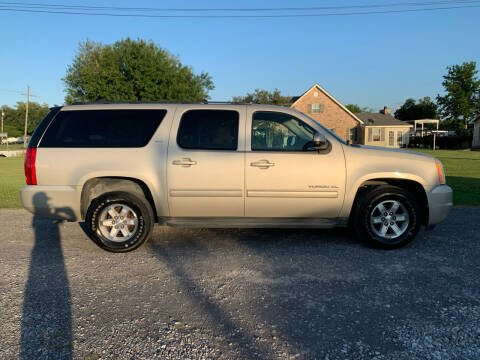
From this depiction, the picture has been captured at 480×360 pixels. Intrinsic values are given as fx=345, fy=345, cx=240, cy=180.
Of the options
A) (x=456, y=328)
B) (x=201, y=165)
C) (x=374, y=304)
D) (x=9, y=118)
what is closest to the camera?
(x=456, y=328)

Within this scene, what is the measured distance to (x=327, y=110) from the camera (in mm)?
43000

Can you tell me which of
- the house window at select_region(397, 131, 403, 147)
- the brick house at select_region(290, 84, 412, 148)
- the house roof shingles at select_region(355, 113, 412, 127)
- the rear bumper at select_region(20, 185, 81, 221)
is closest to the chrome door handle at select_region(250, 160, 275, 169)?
the rear bumper at select_region(20, 185, 81, 221)

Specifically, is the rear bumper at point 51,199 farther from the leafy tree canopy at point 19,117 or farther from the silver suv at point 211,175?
the leafy tree canopy at point 19,117

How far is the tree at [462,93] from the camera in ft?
208

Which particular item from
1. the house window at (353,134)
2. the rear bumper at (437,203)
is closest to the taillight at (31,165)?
the rear bumper at (437,203)

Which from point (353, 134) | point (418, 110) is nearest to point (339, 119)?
point (353, 134)

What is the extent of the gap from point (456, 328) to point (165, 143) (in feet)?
11.6

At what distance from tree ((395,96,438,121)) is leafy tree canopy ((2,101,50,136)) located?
3744 inches

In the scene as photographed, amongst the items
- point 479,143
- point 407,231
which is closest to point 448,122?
point 479,143

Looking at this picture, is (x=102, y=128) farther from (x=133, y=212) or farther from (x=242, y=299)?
(x=242, y=299)

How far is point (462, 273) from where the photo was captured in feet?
12.1

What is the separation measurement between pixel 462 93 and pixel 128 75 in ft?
201

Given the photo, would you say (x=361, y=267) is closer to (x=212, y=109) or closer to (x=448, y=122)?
(x=212, y=109)

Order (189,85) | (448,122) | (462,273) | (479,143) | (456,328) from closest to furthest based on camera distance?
(456,328), (462,273), (189,85), (479,143), (448,122)
